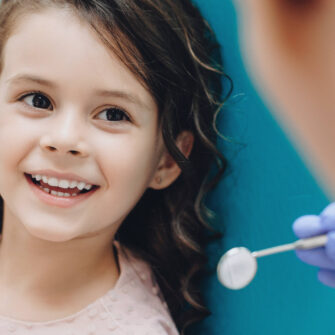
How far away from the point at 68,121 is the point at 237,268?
34 cm

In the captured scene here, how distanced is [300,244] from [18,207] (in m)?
0.45

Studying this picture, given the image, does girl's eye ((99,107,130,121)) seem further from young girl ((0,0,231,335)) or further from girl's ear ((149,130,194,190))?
girl's ear ((149,130,194,190))

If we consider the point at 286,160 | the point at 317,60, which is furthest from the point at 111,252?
the point at 317,60

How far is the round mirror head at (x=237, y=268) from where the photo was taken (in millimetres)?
768

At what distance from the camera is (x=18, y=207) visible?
0.94 m

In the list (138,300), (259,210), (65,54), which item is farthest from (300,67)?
(138,300)

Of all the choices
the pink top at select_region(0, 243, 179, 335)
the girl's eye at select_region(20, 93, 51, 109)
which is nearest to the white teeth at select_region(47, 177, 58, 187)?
the girl's eye at select_region(20, 93, 51, 109)

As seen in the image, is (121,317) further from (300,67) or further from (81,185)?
(300,67)

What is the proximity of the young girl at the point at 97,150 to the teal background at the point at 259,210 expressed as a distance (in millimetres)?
34

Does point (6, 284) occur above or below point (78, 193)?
below

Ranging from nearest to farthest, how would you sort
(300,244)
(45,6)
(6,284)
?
(300,244) → (45,6) → (6,284)

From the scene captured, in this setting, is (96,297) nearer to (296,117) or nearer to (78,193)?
(78,193)

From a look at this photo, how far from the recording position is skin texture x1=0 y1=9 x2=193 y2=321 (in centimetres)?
88

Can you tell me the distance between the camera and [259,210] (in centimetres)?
106
